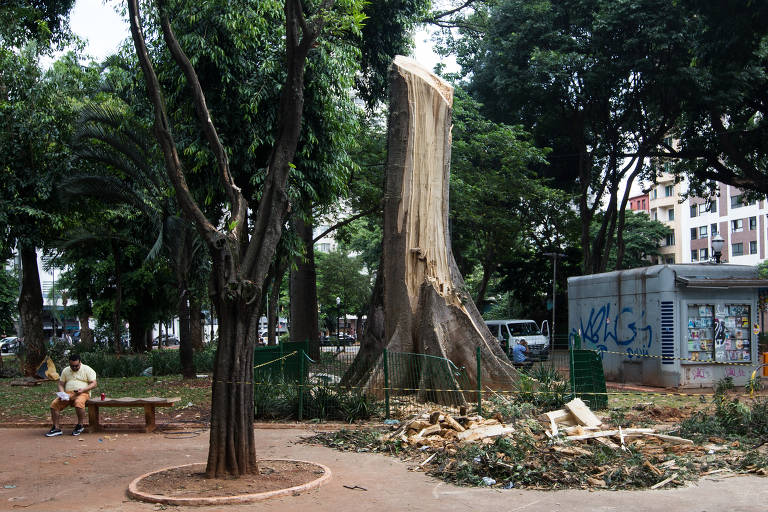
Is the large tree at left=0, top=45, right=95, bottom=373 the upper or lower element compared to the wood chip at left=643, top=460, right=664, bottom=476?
upper

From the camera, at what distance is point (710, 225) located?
219 ft

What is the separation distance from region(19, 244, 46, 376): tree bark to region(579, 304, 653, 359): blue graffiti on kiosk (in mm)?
15955

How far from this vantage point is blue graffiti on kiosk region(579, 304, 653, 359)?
18592 mm

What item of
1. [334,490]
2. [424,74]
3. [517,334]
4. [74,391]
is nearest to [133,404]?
[74,391]

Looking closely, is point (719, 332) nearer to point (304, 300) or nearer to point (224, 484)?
point (304, 300)

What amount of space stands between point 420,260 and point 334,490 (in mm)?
7768

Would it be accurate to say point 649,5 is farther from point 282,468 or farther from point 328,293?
point 328,293

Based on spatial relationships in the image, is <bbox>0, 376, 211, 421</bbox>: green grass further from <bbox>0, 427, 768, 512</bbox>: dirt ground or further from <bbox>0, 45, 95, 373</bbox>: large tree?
<bbox>0, 427, 768, 512</bbox>: dirt ground

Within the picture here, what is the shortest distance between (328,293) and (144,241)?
2794 centimetres

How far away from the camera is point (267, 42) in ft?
57.4

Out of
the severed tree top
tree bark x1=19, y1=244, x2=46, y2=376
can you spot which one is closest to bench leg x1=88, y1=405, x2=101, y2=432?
the severed tree top

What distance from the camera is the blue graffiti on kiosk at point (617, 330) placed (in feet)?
61.0

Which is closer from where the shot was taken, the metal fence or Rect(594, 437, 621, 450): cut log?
Rect(594, 437, 621, 450): cut log

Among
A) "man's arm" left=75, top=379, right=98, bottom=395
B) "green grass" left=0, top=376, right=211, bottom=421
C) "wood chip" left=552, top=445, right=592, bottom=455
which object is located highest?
"man's arm" left=75, top=379, right=98, bottom=395
